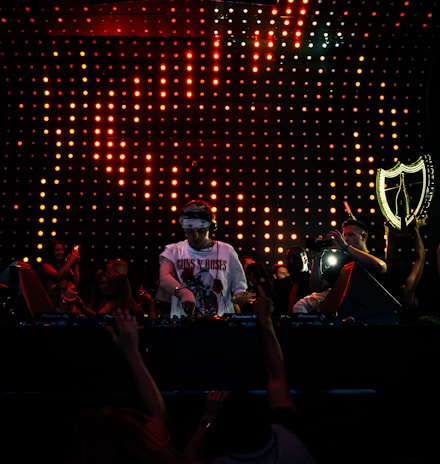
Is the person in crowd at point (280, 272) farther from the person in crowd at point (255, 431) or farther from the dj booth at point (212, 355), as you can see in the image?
the person in crowd at point (255, 431)

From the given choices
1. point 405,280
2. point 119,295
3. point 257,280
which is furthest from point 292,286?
point 119,295

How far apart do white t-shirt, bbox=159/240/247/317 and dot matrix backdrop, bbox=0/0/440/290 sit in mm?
3579

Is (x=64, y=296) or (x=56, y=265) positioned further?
(x=56, y=265)

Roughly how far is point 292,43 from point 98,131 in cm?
304

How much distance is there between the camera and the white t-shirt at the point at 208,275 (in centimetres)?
484

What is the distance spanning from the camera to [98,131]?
8734mm

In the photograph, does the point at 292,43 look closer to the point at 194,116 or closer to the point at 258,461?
the point at 194,116

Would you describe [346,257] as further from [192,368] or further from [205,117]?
[205,117]

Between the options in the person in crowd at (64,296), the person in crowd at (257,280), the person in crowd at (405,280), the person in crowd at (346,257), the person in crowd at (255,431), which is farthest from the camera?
the person in crowd at (64,296)

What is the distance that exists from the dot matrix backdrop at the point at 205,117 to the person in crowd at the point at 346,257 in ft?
12.2

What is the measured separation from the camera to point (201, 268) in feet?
16.2

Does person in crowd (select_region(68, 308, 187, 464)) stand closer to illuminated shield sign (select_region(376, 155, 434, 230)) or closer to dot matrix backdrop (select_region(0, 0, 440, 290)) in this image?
illuminated shield sign (select_region(376, 155, 434, 230))

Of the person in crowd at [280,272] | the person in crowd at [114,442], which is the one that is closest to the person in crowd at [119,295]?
the person in crowd at [280,272]

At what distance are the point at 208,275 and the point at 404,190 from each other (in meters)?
3.43
